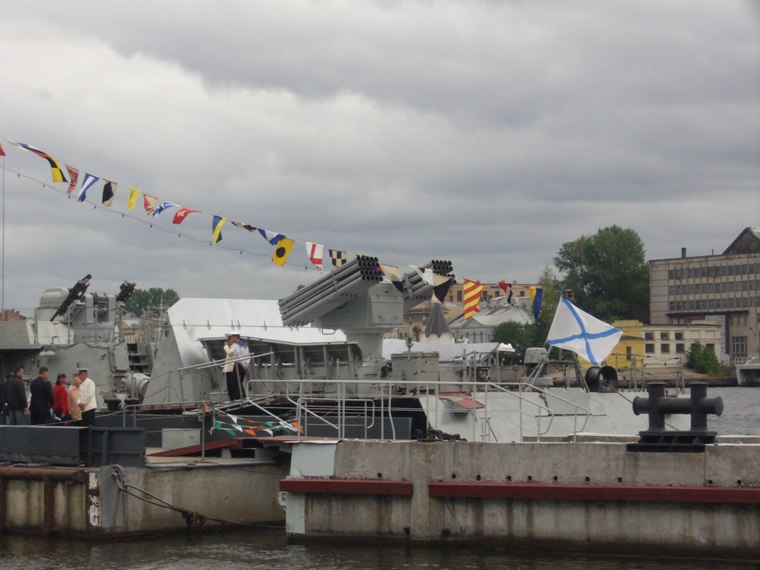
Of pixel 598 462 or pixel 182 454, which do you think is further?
pixel 182 454

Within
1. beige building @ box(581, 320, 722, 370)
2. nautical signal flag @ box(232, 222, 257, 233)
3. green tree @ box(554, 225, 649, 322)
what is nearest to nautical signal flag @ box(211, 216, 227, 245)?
nautical signal flag @ box(232, 222, 257, 233)

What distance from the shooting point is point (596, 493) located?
668 inches

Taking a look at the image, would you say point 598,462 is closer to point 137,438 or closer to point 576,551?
point 576,551

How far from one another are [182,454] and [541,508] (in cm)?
801

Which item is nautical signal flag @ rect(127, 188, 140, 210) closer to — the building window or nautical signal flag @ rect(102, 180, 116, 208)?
nautical signal flag @ rect(102, 180, 116, 208)

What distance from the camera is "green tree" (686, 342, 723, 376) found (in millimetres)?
115250

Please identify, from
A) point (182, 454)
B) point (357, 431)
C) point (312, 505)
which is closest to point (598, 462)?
point (312, 505)

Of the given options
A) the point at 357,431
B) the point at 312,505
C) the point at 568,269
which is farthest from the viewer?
the point at 568,269

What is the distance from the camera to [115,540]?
63.0ft

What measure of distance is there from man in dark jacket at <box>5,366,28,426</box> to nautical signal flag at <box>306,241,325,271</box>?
9.72 meters

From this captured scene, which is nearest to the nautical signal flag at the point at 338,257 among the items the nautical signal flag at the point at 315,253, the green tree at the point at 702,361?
the nautical signal flag at the point at 315,253

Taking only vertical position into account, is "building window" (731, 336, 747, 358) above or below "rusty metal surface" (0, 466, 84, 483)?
above

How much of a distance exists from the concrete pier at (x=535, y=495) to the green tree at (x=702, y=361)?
330 feet

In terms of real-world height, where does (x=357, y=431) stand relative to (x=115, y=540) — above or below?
above
